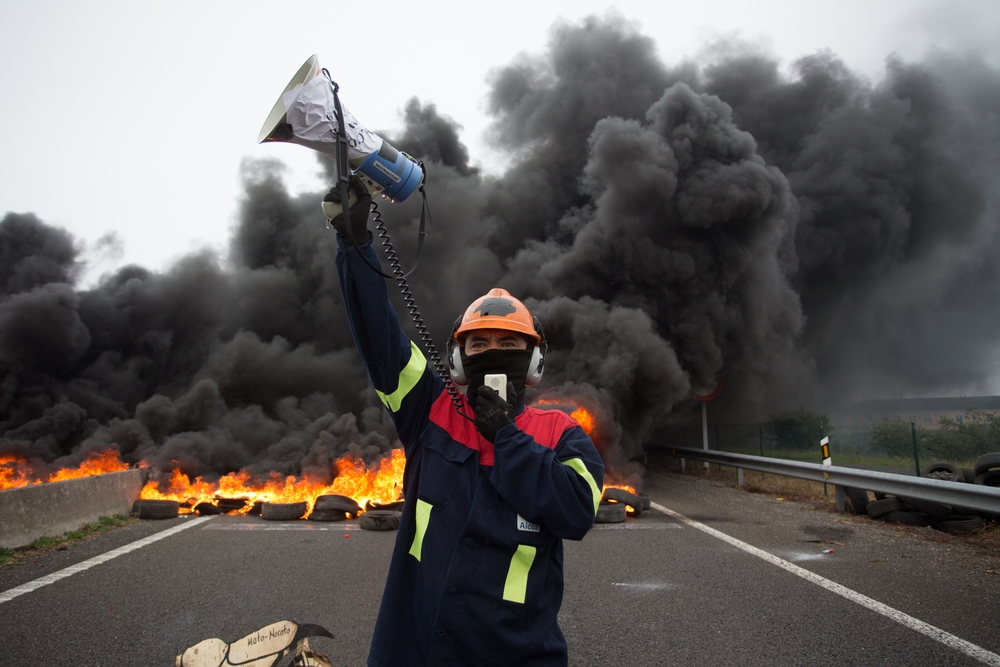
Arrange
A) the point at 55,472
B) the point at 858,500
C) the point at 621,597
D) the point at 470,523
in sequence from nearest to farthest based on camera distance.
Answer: the point at 470,523 < the point at 621,597 < the point at 858,500 < the point at 55,472

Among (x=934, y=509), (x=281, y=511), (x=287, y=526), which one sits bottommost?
(x=287, y=526)

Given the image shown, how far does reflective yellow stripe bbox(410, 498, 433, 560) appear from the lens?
6.01ft

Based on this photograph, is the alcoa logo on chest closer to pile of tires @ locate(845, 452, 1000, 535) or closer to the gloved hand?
the gloved hand

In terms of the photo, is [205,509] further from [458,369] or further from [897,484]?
[897,484]

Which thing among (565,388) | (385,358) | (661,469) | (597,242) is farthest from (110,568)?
(597,242)

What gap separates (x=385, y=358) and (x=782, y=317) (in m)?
20.3

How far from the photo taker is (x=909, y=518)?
7.17 meters

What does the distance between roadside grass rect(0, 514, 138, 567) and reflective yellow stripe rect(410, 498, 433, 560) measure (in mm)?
5567

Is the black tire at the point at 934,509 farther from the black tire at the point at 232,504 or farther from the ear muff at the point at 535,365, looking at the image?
the black tire at the point at 232,504

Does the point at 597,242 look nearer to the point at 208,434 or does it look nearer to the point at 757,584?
the point at 208,434

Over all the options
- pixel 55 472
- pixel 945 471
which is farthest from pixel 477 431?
pixel 55 472

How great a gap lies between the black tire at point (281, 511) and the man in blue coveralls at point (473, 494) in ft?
22.9

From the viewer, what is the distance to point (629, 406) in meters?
14.5

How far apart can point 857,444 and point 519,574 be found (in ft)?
48.9
